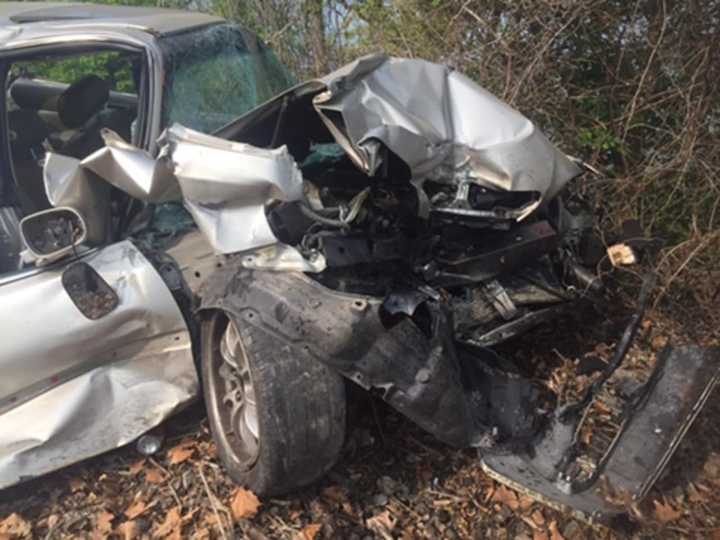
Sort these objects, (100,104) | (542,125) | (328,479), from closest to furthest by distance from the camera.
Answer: (328,479) < (100,104) < (542,125)

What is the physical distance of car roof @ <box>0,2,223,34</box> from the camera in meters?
3.23

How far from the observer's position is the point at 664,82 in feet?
13.0

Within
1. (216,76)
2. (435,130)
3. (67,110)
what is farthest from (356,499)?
(67,110)

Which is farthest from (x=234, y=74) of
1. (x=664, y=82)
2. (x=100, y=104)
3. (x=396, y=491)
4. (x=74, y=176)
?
(x=664, y=82)

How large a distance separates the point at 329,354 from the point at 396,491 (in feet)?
2.58

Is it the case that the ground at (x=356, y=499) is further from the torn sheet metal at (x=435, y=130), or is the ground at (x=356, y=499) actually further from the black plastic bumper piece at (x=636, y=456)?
the torn sheet metal at (x=435, y=130)

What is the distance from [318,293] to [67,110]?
2202 millimetres

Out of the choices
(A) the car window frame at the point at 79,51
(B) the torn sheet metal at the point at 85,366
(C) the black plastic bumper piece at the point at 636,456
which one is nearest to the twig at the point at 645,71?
(C) the black plastic bumper piece at the point at 636,456

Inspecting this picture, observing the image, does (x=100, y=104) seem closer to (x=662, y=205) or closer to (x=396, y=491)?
(x=396, y=491)

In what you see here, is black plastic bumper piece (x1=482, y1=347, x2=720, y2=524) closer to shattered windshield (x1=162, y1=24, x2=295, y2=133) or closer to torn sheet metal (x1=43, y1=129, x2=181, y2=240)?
torn sheet metal (x1=43, y1=129, x2=181, y2=240)

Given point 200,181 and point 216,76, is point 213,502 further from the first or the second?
point 216,76

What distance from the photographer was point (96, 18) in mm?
3447

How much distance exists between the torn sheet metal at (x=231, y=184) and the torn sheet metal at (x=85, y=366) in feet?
1.26

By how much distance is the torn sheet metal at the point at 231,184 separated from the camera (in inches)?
94.3
